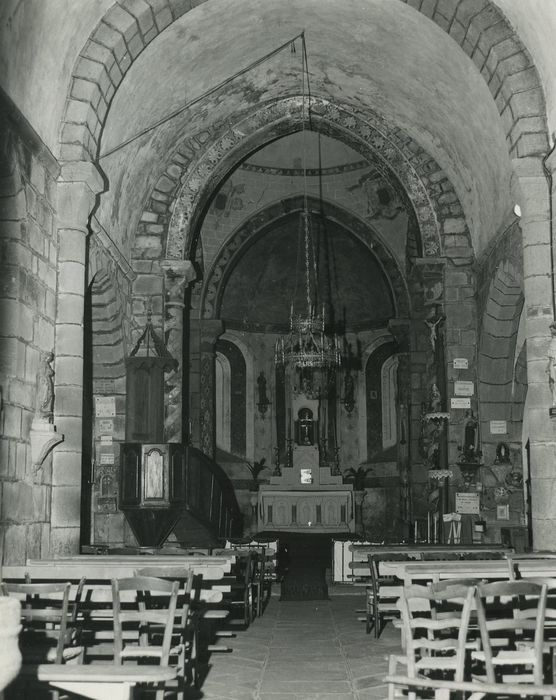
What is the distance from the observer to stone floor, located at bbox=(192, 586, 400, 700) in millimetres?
6172

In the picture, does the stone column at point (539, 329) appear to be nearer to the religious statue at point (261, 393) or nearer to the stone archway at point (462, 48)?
the stone archway at point (462, 48)

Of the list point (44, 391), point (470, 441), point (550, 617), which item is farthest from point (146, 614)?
point (470, 441)

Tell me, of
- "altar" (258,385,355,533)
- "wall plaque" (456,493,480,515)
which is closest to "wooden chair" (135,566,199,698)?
"wall plaque" (456,493,480,515)

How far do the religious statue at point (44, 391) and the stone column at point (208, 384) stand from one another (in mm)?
9161

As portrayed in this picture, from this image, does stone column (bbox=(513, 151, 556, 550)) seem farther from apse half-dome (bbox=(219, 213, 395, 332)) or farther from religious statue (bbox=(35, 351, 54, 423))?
apse half-dome (bbox=(219, 213, 395, 332))

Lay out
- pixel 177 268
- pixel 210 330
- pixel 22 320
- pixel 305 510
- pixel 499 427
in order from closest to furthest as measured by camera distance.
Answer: pixel 22 320
pixel 499 427
pixel 177 268
pixel 210 330
pixel 305 510

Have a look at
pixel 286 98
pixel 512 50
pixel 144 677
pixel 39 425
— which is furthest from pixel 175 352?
pixel 144 677

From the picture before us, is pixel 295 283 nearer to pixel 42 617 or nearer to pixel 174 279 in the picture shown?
pixel 174 279

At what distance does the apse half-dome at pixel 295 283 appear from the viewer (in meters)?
21.2

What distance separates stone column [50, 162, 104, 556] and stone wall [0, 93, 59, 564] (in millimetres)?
145

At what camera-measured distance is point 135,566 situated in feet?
23.0

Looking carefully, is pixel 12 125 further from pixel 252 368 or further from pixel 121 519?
pixel 252 368

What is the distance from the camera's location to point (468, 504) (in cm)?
1312

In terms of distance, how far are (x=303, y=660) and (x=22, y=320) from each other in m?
3.79
